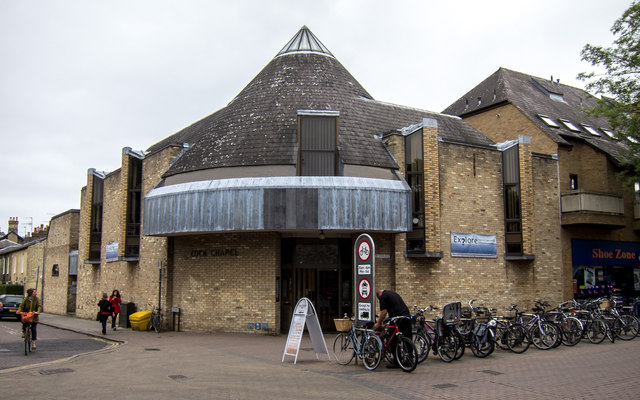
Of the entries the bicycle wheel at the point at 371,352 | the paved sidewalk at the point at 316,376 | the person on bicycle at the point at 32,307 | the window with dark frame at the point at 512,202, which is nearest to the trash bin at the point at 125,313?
the person on bicycle at the point at 32,307

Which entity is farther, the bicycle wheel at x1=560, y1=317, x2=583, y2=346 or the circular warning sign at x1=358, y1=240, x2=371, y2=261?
the bicycle wheel at x1=560, y1=317, x2=583, y2=346

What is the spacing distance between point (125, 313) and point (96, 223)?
7872mm

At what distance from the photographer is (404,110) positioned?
76.8ft

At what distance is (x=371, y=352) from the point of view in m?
10.9

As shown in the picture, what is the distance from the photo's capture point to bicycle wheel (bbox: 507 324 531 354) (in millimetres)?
13008

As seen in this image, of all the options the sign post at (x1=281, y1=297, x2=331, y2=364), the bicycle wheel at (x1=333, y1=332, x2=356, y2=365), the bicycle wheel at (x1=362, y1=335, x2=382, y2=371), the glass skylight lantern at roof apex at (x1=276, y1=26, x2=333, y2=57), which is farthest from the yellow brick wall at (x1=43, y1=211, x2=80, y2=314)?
the bicycle wheel at (x1=362, y1=335, x2=382, y2=371)

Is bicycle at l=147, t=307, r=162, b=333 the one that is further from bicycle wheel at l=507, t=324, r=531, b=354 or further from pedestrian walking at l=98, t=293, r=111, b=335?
bicycle wheel at l=507, t=324, r=531, b=354

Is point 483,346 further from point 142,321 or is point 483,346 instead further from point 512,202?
point 142,321

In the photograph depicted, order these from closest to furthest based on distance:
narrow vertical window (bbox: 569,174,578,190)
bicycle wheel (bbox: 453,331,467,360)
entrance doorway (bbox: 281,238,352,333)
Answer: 1. bicycle wheel (bbox: 453,331,467,360)
2. entrance doorway (bbox: 281,238,352,333)
3. narrow vertical window (bbox: 569,174,578,190)

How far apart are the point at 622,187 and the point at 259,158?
1714 cm

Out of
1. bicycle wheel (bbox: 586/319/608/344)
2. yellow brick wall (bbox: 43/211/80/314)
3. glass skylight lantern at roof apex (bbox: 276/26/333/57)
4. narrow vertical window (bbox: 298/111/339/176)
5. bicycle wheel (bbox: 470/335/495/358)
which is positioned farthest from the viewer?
yellow brick wall (bbox: 43/211/80/314)

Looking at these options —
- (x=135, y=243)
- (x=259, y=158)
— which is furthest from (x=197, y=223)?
(x=135, y=243)

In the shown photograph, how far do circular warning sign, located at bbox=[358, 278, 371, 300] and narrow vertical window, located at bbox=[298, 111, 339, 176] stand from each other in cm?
691

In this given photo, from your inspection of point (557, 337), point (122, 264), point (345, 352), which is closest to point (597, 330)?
point (557, 337)
